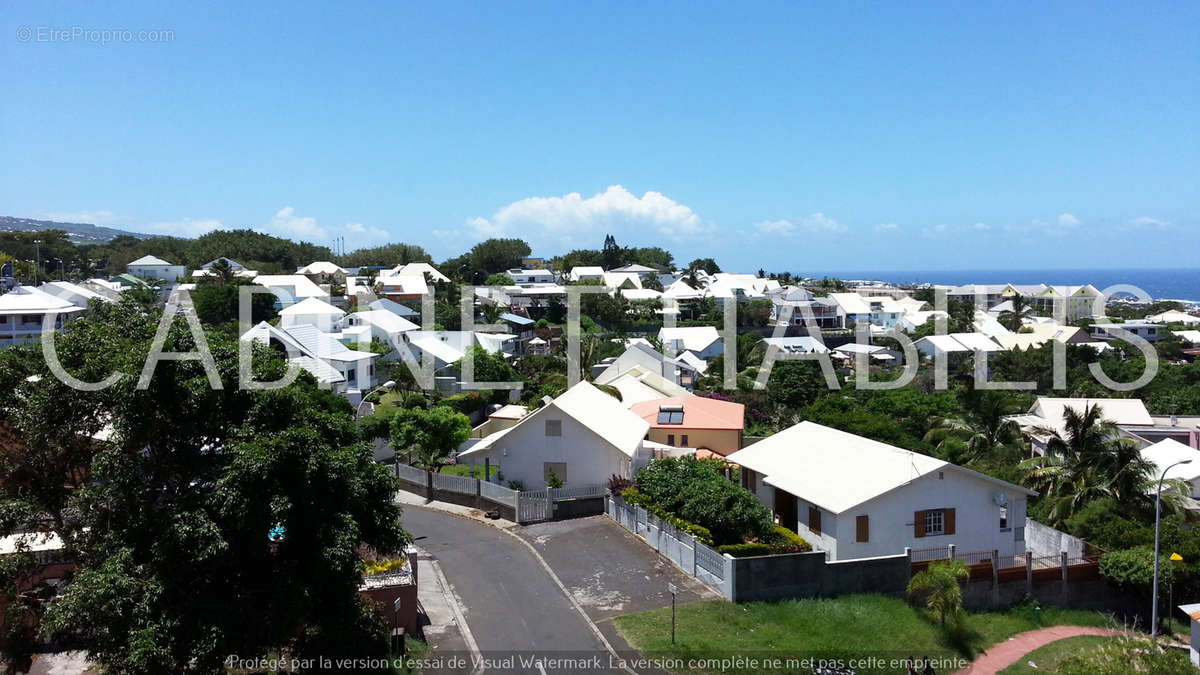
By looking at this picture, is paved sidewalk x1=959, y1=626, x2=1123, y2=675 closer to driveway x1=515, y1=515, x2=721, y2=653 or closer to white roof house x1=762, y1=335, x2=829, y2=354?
driveway x1=515, y1=515, x2=721, y2=653

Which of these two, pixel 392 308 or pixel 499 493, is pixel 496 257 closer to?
pixel 392 308

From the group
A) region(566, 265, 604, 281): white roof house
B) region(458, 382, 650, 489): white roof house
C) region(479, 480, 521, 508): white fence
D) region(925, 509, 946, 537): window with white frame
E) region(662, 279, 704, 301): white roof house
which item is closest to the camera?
region(925, 509, 946, 537): window with white frame

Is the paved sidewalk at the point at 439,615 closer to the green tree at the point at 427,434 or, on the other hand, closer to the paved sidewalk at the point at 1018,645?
the green tree at the point at 427,434

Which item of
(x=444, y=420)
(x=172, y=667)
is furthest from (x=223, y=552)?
(x=444, y=420)

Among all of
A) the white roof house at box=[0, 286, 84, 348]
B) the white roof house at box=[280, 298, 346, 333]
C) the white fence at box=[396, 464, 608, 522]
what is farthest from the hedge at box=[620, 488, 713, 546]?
the white roof house at box=[0, 286, 84, 348]

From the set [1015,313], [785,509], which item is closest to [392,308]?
[785,509]

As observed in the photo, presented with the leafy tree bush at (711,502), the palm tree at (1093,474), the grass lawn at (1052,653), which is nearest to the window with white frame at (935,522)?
the grass lawn at (1052,653)
